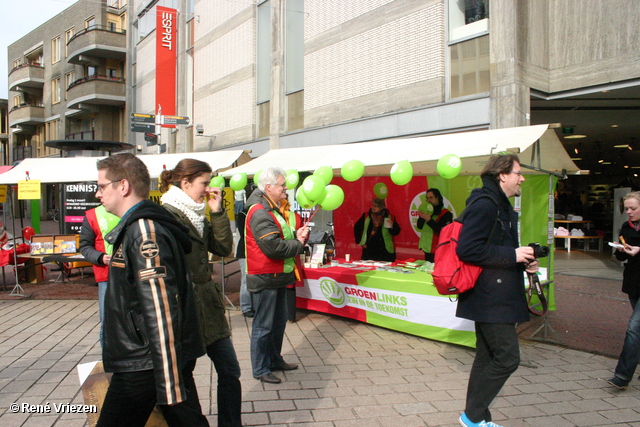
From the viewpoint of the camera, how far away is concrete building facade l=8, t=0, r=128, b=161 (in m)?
29.4

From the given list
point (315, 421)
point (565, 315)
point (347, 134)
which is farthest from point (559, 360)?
point (347, 134)

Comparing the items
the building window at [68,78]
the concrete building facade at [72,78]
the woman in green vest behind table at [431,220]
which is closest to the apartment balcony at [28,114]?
the concrete building facade at [72,78]

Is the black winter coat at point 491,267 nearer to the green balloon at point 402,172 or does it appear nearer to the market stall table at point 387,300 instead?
the market stall table at point 387,300

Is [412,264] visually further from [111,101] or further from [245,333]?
[111,101]

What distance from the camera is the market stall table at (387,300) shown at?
17.2ft

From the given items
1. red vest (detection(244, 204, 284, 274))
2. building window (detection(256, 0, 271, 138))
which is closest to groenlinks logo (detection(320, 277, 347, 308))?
red vest (detection(244, 204, 284, 274))

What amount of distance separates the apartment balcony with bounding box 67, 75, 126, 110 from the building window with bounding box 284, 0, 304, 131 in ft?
58.3

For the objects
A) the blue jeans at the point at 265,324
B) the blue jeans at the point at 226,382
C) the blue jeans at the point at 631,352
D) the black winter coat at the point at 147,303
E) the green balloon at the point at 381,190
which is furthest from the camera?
the green balloon at the point at 381,190

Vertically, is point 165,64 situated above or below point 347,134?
above

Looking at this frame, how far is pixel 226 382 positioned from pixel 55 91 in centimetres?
4017

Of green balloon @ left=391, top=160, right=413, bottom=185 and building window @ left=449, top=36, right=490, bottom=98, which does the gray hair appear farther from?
building window @ left=449, top=36, right=490, bottom=98

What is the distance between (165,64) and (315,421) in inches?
839

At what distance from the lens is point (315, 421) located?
3473mm

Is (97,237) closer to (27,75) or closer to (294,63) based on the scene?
(294,63)
